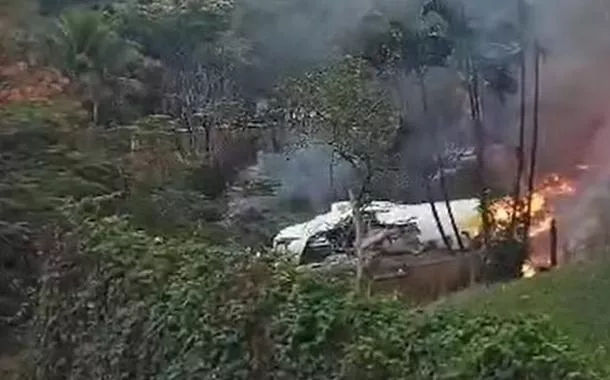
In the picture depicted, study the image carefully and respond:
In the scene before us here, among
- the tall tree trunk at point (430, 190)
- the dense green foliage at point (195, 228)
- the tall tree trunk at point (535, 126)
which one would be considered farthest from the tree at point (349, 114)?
the tall tree trunk at point (535, 126)

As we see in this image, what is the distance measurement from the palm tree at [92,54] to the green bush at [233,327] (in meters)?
8.85

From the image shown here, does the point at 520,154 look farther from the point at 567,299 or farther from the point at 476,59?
the point at 567,299

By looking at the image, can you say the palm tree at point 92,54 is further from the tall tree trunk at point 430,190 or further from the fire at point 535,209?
the fire at point 535,209

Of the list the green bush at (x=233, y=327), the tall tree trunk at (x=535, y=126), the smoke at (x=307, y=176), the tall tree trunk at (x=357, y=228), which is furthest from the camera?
the tall tree trunk at (x=535, y=126)

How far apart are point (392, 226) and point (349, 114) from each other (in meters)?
2.99

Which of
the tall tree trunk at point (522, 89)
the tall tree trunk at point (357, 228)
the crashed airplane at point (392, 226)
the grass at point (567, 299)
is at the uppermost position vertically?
the tall tree trunk at point (522, 89)

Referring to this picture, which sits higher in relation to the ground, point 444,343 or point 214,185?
point 444,343

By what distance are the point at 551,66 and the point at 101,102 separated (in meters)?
Result: 6.04

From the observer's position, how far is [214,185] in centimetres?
1401

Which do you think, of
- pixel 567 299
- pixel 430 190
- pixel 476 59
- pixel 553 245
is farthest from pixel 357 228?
pixel 567 299

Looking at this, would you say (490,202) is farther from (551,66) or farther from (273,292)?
(273,292)

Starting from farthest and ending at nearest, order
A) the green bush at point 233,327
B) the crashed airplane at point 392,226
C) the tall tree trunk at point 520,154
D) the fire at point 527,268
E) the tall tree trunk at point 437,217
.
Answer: the tall tree trunk at point 437,217 → the tall tree trunk at point 520,154 → the crashed airplane at point 392,226 → the fire at point 527,268 → the green bush at point 233,327

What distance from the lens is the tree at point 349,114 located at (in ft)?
35.1

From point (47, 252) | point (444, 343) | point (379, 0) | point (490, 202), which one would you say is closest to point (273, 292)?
point (444, 343)
